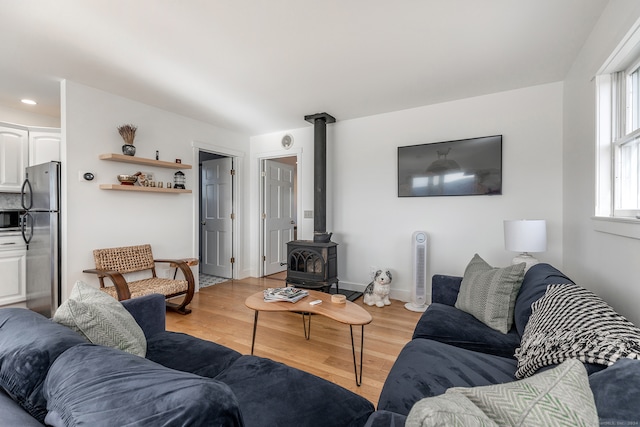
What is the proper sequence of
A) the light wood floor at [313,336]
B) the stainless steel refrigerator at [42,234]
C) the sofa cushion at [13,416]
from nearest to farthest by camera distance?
the sofa cushion at [13,416] < the light wood floor at [313,336] < the stainless steel refrigerator at [42,234]

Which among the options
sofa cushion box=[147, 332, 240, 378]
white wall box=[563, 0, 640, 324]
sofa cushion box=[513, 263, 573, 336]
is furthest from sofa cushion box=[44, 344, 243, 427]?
white wall box=[563, 0, 640, 324]

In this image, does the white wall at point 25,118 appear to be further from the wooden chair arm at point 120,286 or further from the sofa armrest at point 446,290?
the sofa armrest at point 446,290

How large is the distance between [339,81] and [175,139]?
7.78ft

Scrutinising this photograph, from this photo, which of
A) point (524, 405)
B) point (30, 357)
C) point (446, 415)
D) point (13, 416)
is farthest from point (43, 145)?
point (524, 405)

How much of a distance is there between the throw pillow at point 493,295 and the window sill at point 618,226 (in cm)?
50

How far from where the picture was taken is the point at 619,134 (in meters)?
1.87

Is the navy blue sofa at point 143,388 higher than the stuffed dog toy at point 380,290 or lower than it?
higher

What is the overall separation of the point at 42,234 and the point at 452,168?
4.47 meters

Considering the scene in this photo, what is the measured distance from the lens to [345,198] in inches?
164

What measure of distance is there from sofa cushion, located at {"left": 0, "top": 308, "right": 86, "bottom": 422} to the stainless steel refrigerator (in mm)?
2394

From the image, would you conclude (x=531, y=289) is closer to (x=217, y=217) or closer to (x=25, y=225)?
(x=217, y=217)

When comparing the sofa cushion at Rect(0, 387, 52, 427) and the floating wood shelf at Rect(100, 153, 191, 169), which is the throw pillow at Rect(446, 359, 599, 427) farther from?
the floating wood shelf at Rect(100, 153, 191, 169)

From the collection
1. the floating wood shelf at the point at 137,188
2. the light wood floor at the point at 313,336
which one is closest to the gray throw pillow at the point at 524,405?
the light wood floor at the point at 313,336

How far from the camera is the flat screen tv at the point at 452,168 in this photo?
3.24 m
